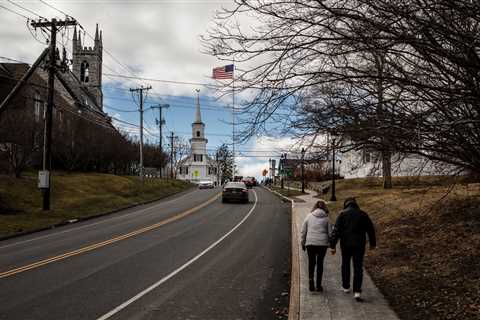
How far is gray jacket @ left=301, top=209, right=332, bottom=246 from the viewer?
8.91 metres

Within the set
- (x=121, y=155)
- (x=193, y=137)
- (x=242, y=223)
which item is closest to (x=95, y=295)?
(x=242, y=223)

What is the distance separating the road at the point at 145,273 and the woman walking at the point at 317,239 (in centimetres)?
84

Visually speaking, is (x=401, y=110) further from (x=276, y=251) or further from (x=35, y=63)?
(x=35, y=63)

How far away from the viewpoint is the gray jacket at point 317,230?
8.91m

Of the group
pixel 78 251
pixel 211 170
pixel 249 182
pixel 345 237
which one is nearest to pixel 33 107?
pixel 78 251

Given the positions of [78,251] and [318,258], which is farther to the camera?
[78,251]

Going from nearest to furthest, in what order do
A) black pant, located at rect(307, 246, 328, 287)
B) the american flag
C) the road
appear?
the road, black pant, located at rect(307, 246, 328, 287), the american flag

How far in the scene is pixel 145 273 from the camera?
35.8 feet

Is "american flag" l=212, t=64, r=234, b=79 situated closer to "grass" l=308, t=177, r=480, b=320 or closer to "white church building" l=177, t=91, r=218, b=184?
"grass" l=308, t=177, r=480, b=320

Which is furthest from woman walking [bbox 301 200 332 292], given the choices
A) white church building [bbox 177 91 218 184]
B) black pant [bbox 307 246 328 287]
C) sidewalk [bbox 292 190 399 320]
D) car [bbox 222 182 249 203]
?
white church building [bbox 177 91 218 184]

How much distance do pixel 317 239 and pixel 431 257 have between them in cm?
320

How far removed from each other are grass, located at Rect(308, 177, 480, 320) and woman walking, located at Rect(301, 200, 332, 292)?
1238 millimetres

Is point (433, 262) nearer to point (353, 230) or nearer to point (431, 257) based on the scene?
point (431, 257)

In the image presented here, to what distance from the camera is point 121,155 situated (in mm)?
59656
